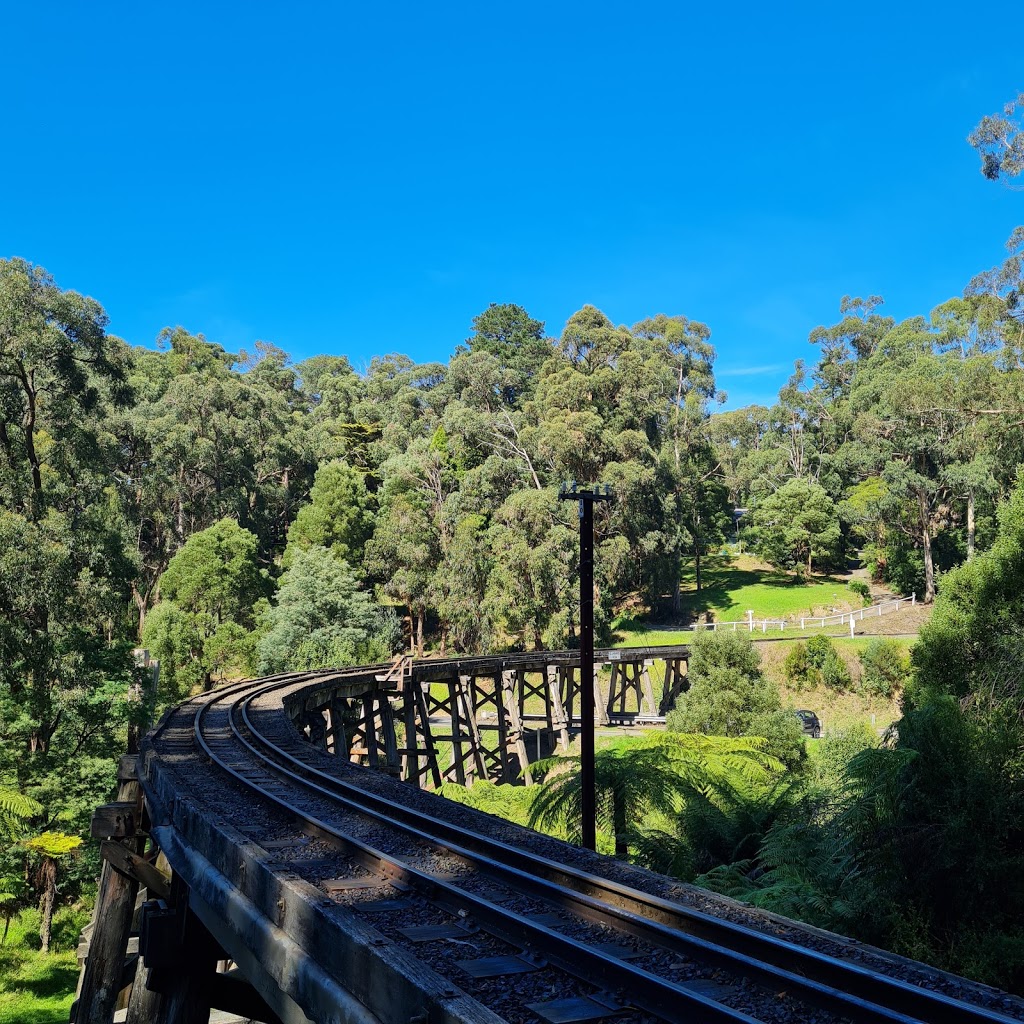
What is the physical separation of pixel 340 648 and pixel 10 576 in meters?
13.3

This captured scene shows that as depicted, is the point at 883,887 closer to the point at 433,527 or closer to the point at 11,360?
the point at 11,360

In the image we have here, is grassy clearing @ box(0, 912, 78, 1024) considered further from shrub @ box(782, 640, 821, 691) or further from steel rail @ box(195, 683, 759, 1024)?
shrub @ box(782, 640, 821, 691)

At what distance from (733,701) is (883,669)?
34.1 feet

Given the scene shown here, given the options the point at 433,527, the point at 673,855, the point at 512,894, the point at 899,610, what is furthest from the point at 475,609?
the point at 512,894

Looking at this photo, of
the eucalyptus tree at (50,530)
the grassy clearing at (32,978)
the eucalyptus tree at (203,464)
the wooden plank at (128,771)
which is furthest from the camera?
the eucalyptus tree at (203,464)

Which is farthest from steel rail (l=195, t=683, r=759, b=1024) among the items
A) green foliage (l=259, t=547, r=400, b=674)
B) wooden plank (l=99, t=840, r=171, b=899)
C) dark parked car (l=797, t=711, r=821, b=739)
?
green foliage (l=259, t=547, r=400, b=674)

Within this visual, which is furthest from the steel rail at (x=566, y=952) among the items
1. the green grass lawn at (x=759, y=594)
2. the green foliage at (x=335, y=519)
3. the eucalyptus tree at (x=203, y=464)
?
the green foliage at (x=335, y=519)

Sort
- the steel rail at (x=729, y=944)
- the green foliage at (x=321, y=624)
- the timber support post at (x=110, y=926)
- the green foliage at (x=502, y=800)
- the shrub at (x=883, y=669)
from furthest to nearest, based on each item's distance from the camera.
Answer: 1. the green foliage at (x=321, y=624)
2. the shrub at (x=883, y=669)
3. the green foliage at (x=502, y=800)
4. the timber support post at (x=110, y=926)
5. the steel rail at (x=729, y=944)

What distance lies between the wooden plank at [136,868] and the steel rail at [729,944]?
2776mm

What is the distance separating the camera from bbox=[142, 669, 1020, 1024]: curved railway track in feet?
12.0

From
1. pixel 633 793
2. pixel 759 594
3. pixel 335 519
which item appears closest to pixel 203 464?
pixel 335 519

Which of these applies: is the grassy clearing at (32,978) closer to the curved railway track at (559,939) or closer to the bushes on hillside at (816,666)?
the curved railway track at (559,939)

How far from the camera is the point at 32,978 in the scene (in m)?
17.2

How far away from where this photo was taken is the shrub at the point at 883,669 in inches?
1084
